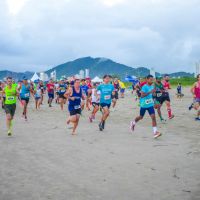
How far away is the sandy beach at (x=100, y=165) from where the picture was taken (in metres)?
5.95

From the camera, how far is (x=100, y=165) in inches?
306

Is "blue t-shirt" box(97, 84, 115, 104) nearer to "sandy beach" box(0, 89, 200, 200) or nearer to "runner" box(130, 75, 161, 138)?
"sandy beach" box(0, 89, 200, 200)

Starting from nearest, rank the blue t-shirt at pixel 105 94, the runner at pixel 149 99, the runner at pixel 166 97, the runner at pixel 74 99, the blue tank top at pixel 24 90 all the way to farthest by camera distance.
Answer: the runner at pixel 149 99 < the runner at pixel 74 99 < the blue t-shirt at pixel 105 94 < the runner at pixel 166 97 < the blue tank top at pixel 24 90

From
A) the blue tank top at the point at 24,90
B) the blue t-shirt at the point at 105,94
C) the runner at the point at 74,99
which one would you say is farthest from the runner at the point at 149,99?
the blue tank top at the point at 24,90

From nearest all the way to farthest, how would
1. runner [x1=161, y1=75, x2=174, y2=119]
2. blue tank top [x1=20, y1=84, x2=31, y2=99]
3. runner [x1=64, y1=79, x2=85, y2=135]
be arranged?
runner [x1=64, y1=79, x2=85, y2=135] → runner [x1=161, y1=75, x2=174, y2=119] → blue tank top [x1=20, y1=84, x2=31, y2=99]

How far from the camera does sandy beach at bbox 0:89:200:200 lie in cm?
595

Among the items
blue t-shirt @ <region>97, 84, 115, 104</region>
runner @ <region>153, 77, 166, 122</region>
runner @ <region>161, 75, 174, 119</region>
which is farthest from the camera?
runner @ <region>161, 75, 174, 119</region>

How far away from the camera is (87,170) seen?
24.1 ft

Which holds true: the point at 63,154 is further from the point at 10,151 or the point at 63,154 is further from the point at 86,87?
the point at 86,87

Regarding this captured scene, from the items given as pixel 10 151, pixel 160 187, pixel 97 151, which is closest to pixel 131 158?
pixel 97 151

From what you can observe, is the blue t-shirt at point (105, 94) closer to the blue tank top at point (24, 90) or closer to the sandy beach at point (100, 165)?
the sandy beach at point (100, 165)


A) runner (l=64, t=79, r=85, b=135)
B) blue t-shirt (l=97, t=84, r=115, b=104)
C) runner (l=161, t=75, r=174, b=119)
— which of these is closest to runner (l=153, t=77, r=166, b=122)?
runner (l=161, t=75, r=174, b=119)

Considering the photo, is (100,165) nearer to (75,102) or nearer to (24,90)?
(75,102)

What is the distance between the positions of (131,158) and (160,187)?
226 cm
